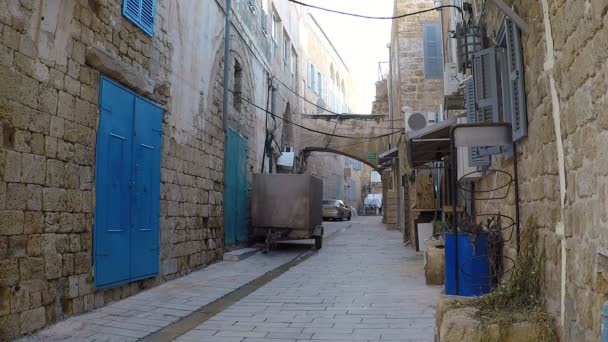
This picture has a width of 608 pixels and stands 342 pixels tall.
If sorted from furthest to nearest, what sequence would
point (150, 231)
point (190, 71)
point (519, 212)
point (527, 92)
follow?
point (190, 71)
point (150, 231)
point (519, 212)
point (527, 92)

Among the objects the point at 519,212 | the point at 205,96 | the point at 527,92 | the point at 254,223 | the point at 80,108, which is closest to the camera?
the point at 527,92

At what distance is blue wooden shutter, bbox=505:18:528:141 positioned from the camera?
410cm

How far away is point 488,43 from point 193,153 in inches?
200

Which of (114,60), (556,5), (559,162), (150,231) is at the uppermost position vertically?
(114,60)

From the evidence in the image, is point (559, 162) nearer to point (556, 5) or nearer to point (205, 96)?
point (556, 5)

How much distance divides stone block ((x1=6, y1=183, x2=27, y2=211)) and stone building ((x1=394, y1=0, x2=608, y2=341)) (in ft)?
14.1

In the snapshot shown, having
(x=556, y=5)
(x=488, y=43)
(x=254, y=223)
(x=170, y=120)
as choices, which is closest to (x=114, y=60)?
(x=170, y=120)

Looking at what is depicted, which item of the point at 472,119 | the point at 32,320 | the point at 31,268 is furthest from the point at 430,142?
the point at 32,320

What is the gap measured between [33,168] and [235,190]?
6.78 meters

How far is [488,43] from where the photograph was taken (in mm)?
6000

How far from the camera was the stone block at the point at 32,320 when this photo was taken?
178 inches

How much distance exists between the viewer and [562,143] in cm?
317

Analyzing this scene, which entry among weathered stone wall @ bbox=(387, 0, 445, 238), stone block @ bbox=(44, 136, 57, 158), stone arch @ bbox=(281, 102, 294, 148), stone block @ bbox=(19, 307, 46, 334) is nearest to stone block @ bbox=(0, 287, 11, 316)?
stone block @ bbox=(19, 307, 46, 334)

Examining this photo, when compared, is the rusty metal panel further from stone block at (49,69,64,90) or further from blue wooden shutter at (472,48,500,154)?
stone block at (49,69,64,90)
